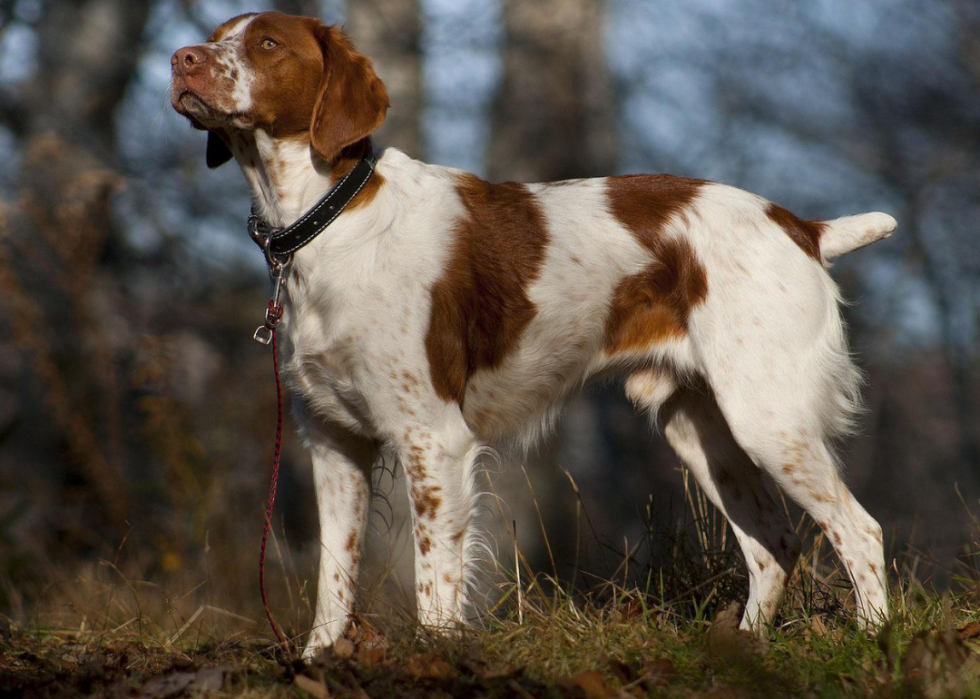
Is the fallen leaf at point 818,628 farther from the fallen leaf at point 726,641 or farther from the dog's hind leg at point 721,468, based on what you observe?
the dog's hind leg at point 721,468

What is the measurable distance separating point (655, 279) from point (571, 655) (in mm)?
1322

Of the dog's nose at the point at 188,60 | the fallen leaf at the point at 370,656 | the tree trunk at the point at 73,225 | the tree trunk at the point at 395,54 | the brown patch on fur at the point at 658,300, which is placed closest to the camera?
the fallen leaf at the point at 370,656

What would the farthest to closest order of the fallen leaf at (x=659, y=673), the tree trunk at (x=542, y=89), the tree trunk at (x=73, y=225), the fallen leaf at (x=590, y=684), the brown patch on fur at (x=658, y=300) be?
the tree trunk at (x=542, y=89) → the tree trunk at (x=73, y=225) → the brown patch on fur at (x=658, y=300) → the fallen leaf at (x=659, y=673) → the fallen leaf at (x=590, y=684)

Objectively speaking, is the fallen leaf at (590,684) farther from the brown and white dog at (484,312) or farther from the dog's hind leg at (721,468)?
the dog's hind leg at (721,468)

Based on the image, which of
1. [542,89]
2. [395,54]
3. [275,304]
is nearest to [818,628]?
[275,304]

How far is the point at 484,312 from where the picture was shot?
3248mm

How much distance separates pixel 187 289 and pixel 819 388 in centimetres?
610

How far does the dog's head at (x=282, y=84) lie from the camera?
3.01 meters

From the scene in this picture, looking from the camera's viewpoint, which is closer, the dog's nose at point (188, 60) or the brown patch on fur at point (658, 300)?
the dog's nose at point (188, 60)

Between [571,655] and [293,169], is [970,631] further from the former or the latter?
[293,169]

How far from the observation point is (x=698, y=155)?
34.5 feet

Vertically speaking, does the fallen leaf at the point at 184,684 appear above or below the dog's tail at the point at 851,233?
below

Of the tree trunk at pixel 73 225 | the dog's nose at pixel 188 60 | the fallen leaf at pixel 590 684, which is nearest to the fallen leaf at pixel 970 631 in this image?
the fallen leaf at pixel 590 684

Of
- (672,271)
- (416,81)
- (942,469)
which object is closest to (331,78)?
(672,271)
